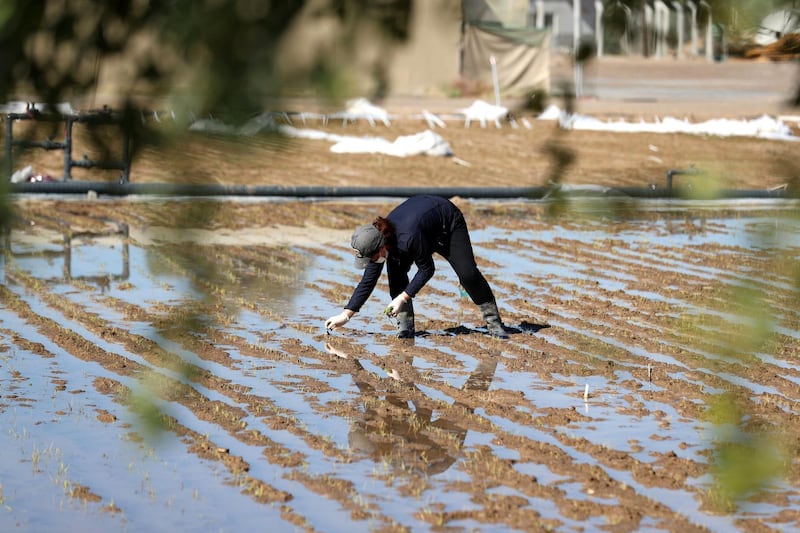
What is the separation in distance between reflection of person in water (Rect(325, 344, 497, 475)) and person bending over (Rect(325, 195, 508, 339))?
963mm

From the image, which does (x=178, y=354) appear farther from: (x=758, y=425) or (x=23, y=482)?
(x=23, y=482)

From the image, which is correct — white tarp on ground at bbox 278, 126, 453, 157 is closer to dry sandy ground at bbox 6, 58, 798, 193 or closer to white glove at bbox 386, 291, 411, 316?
dry sandy ground at bbox 6, 58, 798, 193

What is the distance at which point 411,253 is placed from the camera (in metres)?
9.20

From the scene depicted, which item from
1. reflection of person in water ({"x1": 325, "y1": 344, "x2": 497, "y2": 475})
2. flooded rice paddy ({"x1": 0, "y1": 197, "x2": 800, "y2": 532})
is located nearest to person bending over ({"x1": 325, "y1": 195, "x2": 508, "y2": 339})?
flooded rice paddy ({"x1": 0, "y1": 197, "x2": 800, "y2": 532})

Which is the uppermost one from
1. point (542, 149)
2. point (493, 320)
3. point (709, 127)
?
point (542, 149)

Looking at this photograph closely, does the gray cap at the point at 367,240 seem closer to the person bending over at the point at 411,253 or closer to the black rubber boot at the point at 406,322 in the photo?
the person bending over at the point at 411,253

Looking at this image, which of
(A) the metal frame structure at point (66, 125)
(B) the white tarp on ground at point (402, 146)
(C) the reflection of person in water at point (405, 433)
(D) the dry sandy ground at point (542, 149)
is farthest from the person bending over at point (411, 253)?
(B) the white tarp on ground at point (402, 146)

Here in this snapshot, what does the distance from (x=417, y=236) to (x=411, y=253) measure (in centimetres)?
11

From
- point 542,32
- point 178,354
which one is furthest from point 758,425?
point 542,32

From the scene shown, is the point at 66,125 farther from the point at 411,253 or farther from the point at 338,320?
the point at 338,320

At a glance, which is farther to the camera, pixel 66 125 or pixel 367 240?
pixel 367 240

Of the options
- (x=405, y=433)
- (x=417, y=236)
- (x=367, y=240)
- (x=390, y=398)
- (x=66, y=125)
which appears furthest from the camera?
(x=417, y=236)

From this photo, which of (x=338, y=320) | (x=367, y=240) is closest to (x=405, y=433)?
(x=367, y=240)

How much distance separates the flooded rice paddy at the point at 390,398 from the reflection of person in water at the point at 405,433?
0.07ft
